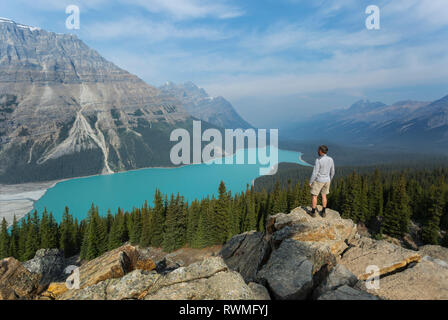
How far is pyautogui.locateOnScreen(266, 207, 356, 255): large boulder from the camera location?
11.0 m

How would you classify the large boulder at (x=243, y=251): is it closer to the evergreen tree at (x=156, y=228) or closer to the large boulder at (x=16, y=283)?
the large boulder at (x=16, y=283)

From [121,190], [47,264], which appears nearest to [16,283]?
[47,264]

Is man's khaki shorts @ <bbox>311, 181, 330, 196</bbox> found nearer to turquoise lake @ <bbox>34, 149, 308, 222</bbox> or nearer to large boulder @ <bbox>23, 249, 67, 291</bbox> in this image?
large boulder @ <bbox>23, 249, 67, 291</bbox>

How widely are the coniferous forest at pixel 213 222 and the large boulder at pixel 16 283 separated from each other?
106 feet

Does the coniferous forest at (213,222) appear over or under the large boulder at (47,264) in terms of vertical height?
over

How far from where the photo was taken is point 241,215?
157 feet

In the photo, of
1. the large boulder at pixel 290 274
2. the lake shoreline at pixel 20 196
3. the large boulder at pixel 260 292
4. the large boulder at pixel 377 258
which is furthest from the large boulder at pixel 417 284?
the lake shoreline at pixel 20 196

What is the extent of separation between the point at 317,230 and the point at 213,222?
107 ft

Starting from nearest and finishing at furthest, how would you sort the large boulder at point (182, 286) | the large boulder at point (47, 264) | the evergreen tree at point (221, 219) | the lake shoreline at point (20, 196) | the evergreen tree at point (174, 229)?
the large boulder at point (182, 286) < the large boulder at point (47, 264) < the evergreen tree at point (221, 219) < the evergreen tree at point (174, 229) < the lake shoreline at point (20, 196)

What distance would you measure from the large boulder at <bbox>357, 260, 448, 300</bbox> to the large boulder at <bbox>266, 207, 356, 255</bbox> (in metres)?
2.99

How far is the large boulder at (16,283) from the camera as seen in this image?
31.5 ft
